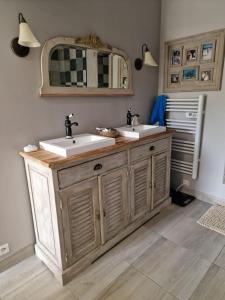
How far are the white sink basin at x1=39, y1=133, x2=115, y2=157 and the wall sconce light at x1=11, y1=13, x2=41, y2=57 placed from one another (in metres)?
0.65

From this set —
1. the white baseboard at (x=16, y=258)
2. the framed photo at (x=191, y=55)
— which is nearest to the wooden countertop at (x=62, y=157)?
the white baseboard at (x=16, y=258)

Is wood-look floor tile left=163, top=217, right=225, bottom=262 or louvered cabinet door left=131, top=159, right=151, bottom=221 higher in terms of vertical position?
louvered cabinet door left=131, top=159, right=151, bottom=221

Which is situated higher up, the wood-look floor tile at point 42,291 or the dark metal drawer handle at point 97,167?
the dark metal drawer handle at point 97,167

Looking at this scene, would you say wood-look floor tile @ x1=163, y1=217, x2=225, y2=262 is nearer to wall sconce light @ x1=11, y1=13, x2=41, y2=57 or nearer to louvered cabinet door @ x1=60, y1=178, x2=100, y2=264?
louvered cabinet door @ x1=60, y1=178, x2=100, y2=264

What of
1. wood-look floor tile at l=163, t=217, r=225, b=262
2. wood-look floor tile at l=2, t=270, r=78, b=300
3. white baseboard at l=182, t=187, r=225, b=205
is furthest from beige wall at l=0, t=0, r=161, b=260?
white baseboard at l=182, t=187, r=225, b=205

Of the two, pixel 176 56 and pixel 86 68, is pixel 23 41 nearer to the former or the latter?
pixel 86 68

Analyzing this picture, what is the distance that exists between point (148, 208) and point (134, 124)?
0.91m

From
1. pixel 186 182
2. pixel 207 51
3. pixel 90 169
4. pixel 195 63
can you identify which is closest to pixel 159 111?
pixel 195 63

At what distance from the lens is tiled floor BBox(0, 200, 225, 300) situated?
1383 mm

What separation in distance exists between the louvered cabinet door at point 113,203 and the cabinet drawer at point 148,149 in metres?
0.17

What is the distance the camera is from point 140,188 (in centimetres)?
195

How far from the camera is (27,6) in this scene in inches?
55.4

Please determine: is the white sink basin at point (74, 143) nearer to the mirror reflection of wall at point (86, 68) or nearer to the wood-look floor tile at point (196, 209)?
the mirror reflection of wall at point (86, 68)

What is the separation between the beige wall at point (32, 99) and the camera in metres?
1.41
